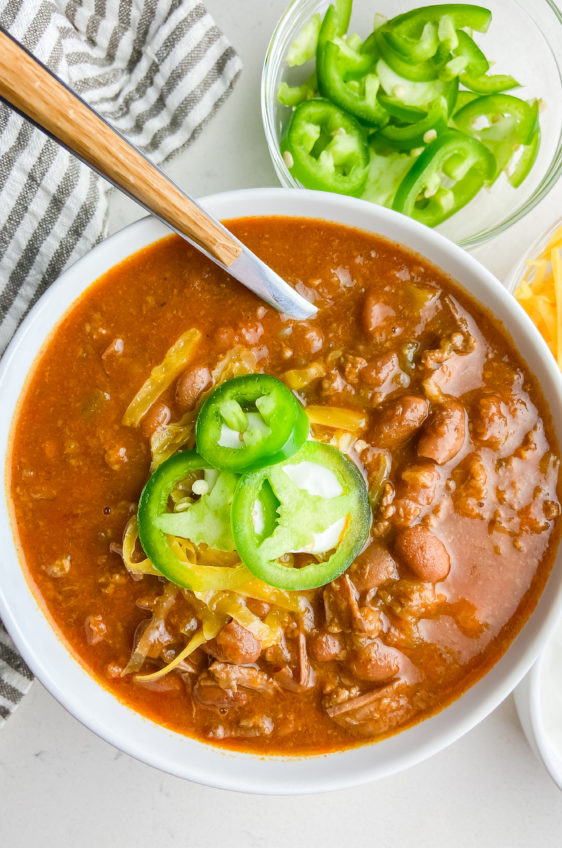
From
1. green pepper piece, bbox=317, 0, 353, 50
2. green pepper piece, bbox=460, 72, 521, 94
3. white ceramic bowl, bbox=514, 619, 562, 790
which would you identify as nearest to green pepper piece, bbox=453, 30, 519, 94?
green pepper piece, bbox=460, 72, 521, 94

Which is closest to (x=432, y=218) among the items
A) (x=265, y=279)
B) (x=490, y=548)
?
(x=265, y=279)

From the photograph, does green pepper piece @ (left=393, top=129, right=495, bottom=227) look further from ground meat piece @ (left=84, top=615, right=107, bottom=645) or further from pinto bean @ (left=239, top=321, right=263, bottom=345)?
ground meat piece @ (left=84, top=615, right=107, bottom=645)

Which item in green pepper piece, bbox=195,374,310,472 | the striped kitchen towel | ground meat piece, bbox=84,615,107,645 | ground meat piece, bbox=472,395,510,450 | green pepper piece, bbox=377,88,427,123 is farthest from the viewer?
green pepper piece, bbox=377,88,427,123

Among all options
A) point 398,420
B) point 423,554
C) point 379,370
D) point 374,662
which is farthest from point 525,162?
point 374,662

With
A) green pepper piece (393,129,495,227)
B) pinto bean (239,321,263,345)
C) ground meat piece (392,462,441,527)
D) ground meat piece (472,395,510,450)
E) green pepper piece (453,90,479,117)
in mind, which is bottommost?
ground meat piece (392,462,441,527)

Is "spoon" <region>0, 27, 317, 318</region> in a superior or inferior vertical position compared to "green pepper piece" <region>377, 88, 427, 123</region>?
inferior

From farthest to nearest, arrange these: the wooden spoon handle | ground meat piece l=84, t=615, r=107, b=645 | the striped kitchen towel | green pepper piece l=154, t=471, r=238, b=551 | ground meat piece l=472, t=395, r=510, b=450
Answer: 1. the striped kitchen towel
2. ground meat piece l=84, t=615, r=107, b=645
3. ground meat piece l=472, t=395, r=510, b=450
4. green pepper piece l=154, t=471, r=238, b=551
5. the wooden spoon handle
